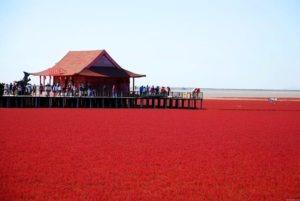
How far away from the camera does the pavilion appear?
3988cm

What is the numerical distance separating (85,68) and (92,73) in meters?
0.85

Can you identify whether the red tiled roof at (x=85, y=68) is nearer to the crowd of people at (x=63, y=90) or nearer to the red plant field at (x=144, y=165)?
the crowd of people at (x=63, y=90)

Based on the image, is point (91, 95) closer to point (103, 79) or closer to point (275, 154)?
point (103, 79)

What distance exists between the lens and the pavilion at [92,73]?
39875 mm

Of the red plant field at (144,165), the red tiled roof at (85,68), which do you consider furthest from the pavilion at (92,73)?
the red plant field at (144,165)

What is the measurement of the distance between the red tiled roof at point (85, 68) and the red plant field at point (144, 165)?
1958 centimetres

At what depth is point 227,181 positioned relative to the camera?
10625 millimetres

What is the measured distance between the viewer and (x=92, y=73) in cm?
3934

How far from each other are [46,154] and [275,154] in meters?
6.88

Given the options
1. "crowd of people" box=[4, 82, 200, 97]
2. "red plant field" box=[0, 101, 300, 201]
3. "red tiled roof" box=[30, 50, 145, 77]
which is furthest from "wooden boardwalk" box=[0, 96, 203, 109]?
"red plant field" box=[0, 101, 300, 201]

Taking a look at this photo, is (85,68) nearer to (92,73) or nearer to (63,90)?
(92,73)

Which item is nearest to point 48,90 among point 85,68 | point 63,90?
point 63,90

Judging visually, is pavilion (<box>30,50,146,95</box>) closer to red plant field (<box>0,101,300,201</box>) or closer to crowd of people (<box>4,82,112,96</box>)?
crowd of people (<box>4,82,112,96</box>)

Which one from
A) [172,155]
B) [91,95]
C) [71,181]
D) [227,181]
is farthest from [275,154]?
[91,95]
